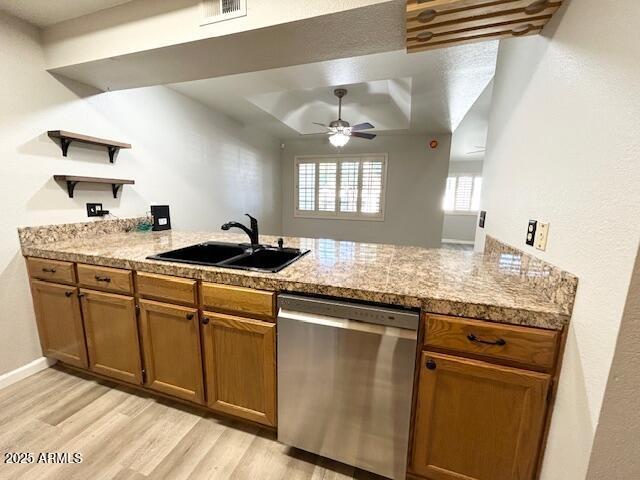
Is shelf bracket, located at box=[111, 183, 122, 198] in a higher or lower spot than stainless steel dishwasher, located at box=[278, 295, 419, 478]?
higher

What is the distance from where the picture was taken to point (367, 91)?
366 cm

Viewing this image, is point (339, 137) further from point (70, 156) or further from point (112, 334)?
point (112, 334)

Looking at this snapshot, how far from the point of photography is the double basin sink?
5.57ft

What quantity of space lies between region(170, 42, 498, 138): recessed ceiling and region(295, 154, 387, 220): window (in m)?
0.90

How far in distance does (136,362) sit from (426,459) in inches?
64.4

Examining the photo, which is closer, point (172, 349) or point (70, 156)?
point (172, 349)

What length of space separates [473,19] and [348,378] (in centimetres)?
162

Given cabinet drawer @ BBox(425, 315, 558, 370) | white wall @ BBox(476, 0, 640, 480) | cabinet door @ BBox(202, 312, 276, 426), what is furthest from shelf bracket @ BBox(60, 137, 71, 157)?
white wall @ BBox(476, 0, 640, 480)

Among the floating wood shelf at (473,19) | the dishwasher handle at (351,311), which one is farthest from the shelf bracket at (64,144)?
the floating wood shelf at (473,19)

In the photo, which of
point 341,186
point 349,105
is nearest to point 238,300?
point 349,105

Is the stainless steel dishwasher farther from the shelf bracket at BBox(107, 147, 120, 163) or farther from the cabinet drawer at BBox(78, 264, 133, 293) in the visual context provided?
the shelf bracket at BBox(107, 147, 120, 163)

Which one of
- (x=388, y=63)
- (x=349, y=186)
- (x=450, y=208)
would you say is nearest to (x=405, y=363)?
(x=388, y=63)

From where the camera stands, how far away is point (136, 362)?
1.61 meters

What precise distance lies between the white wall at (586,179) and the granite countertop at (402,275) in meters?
0.10
